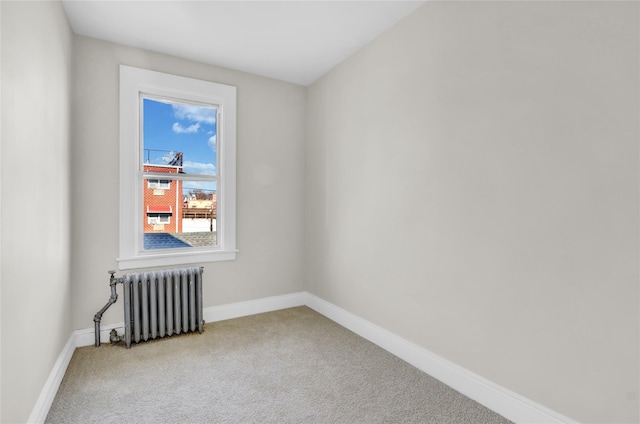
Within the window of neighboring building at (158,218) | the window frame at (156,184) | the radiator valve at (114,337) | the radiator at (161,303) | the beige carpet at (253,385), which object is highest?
the window frame at (156,184)

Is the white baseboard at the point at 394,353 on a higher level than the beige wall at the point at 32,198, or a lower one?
lower

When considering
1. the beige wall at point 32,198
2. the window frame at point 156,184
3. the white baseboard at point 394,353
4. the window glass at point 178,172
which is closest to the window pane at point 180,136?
the window glass at point 178,172

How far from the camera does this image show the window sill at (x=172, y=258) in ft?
9.63

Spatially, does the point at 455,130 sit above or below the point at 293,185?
above

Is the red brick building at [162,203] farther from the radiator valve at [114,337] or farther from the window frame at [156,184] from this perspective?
the radiator valve at [114,337]

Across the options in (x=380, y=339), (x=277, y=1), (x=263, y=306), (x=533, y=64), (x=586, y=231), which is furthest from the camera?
(x=263, y=306)

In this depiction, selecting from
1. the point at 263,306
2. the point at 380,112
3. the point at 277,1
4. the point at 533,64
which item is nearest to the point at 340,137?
the point at 380,112

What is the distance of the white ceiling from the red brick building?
1.17 meters

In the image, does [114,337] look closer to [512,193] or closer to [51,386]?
[51,386]

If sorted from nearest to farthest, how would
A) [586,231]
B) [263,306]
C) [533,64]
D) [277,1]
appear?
[586,231]
[533,64]
[277,1]
[263,306]

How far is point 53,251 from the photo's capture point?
2.07 metres

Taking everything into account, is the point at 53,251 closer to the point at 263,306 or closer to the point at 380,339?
the point at 263,306

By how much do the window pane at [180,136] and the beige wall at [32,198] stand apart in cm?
76

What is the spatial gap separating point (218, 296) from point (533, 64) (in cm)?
325
